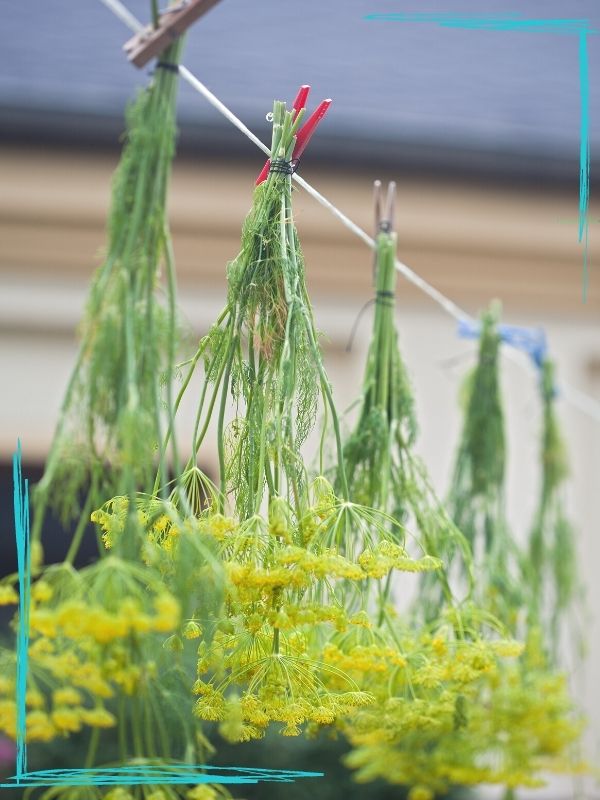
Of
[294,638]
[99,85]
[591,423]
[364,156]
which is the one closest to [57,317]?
[99,85]

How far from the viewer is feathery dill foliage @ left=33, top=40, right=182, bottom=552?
0.84 metres

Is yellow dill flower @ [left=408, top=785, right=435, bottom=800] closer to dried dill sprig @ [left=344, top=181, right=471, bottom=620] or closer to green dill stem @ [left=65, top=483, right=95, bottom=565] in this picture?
dried dill sprig @ [left=344, top=181, right=471, bottom=620]

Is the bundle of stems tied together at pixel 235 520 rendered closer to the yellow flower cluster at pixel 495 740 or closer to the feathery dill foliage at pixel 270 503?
the feathery dill foliage at pixel 270 503

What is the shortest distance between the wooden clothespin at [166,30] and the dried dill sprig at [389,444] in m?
0.47

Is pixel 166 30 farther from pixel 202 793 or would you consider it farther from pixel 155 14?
pixel 202 793

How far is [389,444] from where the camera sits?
130 centimetres

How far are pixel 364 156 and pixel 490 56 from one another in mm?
946

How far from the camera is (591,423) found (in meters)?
3.51

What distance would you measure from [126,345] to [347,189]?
2277 mm

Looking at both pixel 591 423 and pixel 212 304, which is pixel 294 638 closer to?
pixel 212 304

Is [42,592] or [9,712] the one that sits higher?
[42,592]

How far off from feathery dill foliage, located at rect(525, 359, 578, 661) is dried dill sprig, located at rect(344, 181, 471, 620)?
76 centimetres

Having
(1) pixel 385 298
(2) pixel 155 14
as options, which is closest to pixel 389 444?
(1) pixel 385 298

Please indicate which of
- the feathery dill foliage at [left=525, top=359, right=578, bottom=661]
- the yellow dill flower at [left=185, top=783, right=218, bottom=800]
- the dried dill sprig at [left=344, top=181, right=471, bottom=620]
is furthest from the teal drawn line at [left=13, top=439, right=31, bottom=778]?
the feathery dill foliage at [left=525, top=359, right=578, bottom=661]
